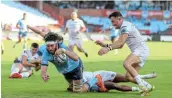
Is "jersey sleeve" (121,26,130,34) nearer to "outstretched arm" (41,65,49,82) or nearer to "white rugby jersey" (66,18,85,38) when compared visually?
"outstretched arm" (41,65,49,82)

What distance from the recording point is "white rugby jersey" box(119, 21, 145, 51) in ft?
40.8

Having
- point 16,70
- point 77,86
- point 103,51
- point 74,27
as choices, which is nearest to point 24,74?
point 16,70

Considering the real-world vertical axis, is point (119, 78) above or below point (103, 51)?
below

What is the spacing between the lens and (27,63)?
17.0 meters

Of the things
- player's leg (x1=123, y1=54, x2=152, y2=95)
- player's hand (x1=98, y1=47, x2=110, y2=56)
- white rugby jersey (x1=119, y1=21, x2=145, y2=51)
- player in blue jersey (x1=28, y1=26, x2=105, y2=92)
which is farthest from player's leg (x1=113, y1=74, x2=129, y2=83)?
player's hand (x1=98, y1=47, x2=110, y2=56)

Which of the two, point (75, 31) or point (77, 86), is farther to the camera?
point (75, 31)

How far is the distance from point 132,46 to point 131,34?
13.6 inches

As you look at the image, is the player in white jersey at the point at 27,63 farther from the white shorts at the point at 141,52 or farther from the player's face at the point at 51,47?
the white shorts at the point at 141,52

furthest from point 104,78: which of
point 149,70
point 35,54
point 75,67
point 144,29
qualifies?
point 144,29

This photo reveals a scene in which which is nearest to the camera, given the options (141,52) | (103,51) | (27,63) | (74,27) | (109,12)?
(103,51)

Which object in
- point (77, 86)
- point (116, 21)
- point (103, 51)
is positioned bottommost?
point (77, 86)

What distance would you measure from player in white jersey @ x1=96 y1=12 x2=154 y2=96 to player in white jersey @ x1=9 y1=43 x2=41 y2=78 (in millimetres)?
4499

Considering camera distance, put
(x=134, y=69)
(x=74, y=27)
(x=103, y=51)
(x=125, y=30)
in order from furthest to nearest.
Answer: (x=74, y=27) → (x=134, y=69) → (x=125, y=30) → (x=103, y=51)

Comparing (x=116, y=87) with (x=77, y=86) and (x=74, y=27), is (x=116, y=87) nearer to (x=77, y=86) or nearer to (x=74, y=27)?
(x=77, y=86)
